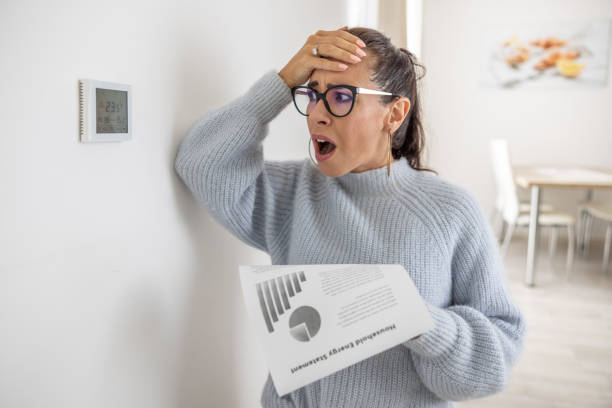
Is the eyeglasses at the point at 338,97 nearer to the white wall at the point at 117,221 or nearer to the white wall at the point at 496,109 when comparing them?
the white wall at the point at 117,221

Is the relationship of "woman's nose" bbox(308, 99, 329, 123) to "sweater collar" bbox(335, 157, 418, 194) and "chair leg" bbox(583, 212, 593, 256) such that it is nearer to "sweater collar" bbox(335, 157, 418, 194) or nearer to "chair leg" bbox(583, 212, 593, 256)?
"sweater collar" bbox(335, 157, 418, 194)

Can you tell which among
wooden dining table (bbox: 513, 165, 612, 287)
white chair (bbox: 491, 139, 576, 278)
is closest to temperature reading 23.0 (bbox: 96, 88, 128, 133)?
wooden dining table (bbox: 513, 165, 612, 287)

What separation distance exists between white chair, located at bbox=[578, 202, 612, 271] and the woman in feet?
10.8

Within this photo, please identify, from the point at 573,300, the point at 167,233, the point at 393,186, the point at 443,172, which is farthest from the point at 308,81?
the point at 443,172

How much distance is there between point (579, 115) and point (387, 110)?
4385mm

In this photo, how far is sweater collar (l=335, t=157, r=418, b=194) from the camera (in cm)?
100

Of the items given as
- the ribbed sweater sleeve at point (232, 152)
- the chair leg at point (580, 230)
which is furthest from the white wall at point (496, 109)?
the ribbed sweater sleeve at point (232, 152)

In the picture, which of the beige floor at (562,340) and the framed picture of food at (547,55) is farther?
the framed picture of food at (547,55)

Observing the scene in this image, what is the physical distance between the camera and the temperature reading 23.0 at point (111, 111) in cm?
63

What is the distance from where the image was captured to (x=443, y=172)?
16.4ft

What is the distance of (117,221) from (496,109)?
15.2 ft

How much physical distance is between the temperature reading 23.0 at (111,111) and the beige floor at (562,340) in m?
1.92

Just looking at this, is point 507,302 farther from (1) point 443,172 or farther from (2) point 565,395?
(1) point 443,172

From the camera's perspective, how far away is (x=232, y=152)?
87 centimetres
